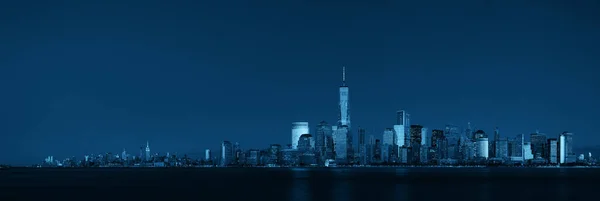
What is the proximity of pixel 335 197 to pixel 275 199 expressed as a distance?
1008 centimetres

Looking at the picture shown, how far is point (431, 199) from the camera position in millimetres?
95188

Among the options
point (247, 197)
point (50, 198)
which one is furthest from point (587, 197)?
point (50, 198)

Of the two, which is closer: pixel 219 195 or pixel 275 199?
pixel 275 199

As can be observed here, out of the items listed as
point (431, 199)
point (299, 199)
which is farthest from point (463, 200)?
point (299, 199)

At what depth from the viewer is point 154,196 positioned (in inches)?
3917

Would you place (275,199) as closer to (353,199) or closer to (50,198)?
(353,199)

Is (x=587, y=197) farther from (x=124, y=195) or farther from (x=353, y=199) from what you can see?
(x=124, y=195)

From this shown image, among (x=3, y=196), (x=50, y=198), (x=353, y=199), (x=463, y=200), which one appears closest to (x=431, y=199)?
(x=463, y=200)

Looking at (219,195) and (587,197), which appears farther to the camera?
(219,195)

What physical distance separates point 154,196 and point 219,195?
10.3m

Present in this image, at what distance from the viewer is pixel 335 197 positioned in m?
101

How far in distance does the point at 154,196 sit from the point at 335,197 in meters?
27.4

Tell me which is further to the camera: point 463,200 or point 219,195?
point 219,195

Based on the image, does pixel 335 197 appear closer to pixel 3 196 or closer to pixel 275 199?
pixel 275 199
